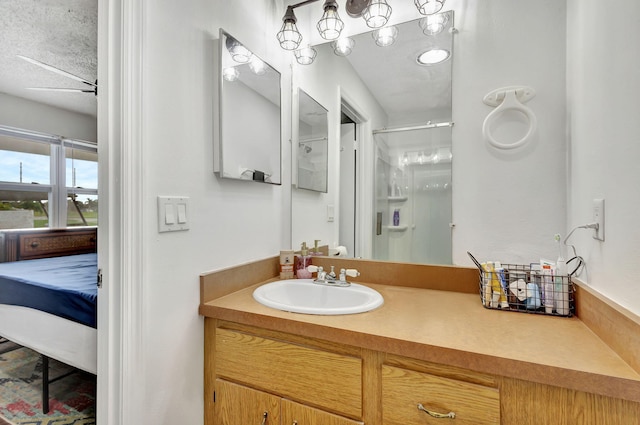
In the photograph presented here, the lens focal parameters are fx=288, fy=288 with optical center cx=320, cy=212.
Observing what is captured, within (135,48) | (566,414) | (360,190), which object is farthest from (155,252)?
(566,414)

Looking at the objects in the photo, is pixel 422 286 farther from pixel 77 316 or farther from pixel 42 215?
pixel 42 215

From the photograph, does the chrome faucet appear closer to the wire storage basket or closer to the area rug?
the wire storage basket

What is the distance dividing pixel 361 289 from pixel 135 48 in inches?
45.8

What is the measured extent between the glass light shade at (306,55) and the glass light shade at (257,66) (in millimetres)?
329

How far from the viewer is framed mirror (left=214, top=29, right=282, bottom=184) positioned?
1.15 metres

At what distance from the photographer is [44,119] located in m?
3.36

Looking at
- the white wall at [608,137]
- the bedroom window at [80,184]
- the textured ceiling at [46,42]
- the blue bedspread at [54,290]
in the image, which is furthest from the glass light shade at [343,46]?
the bedroom window at [80,184]

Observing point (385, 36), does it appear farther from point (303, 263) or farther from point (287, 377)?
point (287, 377)

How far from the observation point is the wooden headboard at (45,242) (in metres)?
2.96

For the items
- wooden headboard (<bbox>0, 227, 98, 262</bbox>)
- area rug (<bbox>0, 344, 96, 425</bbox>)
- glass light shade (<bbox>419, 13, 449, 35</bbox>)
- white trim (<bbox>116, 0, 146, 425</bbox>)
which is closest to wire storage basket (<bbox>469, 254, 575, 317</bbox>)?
glass light shade (<bbox>419, 13, 449, 35</bbox>)

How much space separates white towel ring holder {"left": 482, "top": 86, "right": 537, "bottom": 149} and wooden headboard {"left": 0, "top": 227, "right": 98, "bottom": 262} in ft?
11.5

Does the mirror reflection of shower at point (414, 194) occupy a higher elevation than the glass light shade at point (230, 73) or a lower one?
lower

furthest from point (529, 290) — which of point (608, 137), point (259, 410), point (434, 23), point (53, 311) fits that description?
point (53, 311)

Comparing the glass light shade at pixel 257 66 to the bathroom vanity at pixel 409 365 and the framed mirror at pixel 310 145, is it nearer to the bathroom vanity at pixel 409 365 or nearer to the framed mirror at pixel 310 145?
the framed mirror at pixel 310 145
